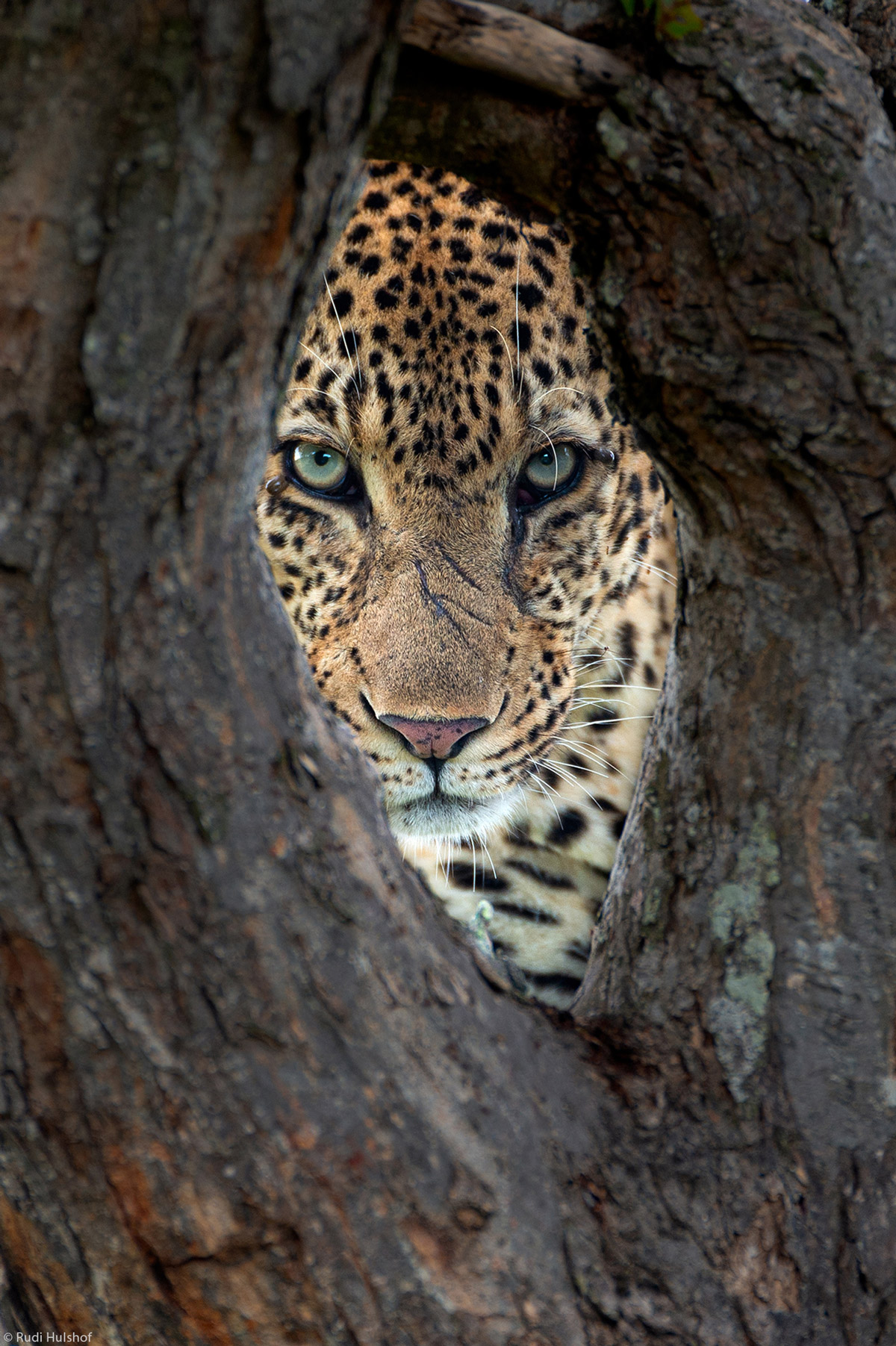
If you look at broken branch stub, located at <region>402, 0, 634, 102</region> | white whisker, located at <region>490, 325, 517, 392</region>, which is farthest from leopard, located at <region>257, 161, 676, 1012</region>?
broken branch stub, located at <region>402, 0, 634, 102</region>

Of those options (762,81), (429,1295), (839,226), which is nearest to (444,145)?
(762,81)

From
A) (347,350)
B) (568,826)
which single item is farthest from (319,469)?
(568,826)

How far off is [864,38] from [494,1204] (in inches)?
66.3

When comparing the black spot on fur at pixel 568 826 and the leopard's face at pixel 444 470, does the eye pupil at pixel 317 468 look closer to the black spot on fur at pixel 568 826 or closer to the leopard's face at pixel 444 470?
the leopard's face at pixel 444 470

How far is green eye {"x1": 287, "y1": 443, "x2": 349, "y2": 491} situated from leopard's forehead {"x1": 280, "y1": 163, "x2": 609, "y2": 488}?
115mm

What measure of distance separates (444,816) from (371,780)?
186 cm

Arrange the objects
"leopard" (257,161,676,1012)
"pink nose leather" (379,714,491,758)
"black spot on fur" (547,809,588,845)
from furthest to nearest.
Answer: "black spot on fur" (547,809,588,845)
"leopard" (257,161,676,1012)
"pink nose leather" (379,714,491,758)

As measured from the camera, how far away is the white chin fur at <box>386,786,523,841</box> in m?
3.39

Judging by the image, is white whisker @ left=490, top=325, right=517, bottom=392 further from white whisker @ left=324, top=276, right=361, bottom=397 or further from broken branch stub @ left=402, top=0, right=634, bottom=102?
broken branch stub @ left=402, top=0, right=634, bottom=102

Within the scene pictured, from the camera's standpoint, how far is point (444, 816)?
3418mm

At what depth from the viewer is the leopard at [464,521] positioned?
331 cm

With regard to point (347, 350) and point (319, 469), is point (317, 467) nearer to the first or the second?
point (319, 469)

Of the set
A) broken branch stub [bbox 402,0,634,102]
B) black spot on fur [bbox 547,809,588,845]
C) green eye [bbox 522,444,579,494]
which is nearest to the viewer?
broken branch stub [bbox 402,0,634,102]

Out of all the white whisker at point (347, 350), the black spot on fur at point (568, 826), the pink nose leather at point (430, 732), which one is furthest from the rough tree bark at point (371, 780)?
the black spot on fur at point (568, 826)
